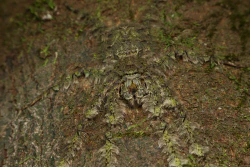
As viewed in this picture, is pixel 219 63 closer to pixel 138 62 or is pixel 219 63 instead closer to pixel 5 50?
pixel 138 62

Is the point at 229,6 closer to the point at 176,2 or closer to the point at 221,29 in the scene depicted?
the point at 221,29

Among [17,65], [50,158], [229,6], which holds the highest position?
[229,6]

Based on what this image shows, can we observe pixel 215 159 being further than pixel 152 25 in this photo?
No

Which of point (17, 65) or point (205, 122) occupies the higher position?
point (17, 65)

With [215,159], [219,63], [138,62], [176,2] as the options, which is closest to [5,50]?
[138,62]

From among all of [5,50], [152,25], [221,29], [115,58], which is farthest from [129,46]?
[5,50]

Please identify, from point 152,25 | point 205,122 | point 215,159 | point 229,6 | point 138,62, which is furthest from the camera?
point 229,6

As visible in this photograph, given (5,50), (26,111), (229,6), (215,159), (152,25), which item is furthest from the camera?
(5,50)

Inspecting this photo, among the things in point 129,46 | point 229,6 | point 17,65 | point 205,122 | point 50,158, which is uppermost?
point 229,6

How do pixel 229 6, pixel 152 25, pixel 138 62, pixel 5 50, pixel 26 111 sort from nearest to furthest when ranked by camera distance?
pixel 138 62, pixel 26 111, pixel 152 25, pixel 229 6, pixel 5 50
